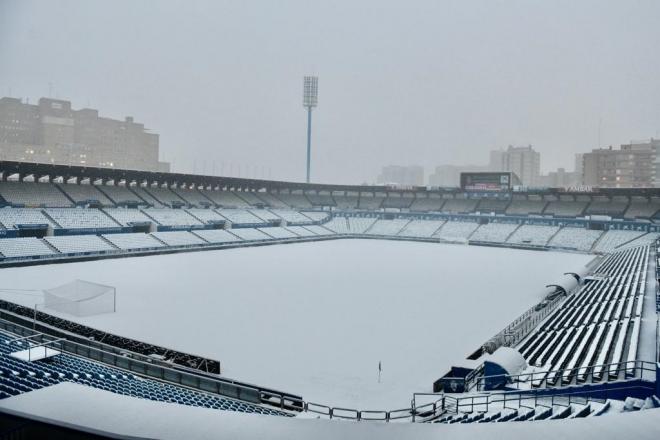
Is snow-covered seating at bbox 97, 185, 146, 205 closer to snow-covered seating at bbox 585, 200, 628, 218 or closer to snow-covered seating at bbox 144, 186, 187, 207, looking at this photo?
snow-covered seating at bbox 144, 186, 187, 207

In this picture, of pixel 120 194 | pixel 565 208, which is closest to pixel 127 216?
pixel 120 194

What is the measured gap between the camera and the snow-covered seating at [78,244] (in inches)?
1496

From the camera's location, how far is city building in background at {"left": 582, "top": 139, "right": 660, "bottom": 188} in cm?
13950

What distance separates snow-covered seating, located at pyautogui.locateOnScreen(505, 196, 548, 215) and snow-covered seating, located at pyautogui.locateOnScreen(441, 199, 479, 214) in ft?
17.2

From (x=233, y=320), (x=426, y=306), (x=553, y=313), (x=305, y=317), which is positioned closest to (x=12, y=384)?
(x=233, y=320)

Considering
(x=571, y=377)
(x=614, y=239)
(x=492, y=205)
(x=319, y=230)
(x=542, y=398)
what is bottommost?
(x=542, y=398)

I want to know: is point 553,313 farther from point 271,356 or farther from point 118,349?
point 118,349

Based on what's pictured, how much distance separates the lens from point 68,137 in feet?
509

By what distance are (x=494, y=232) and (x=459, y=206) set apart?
1077 centimetres

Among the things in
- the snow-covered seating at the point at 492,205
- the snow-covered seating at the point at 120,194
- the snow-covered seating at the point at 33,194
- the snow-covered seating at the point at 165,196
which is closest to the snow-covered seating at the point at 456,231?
the snow-covered seating at the point at 492,205

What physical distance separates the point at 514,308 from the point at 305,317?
10815 mm

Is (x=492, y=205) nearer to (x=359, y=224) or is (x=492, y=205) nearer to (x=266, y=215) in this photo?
(x=359, y=224)

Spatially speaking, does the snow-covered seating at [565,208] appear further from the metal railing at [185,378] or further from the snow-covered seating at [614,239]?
the metal railing at [185,378]

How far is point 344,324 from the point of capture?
2038 cm
